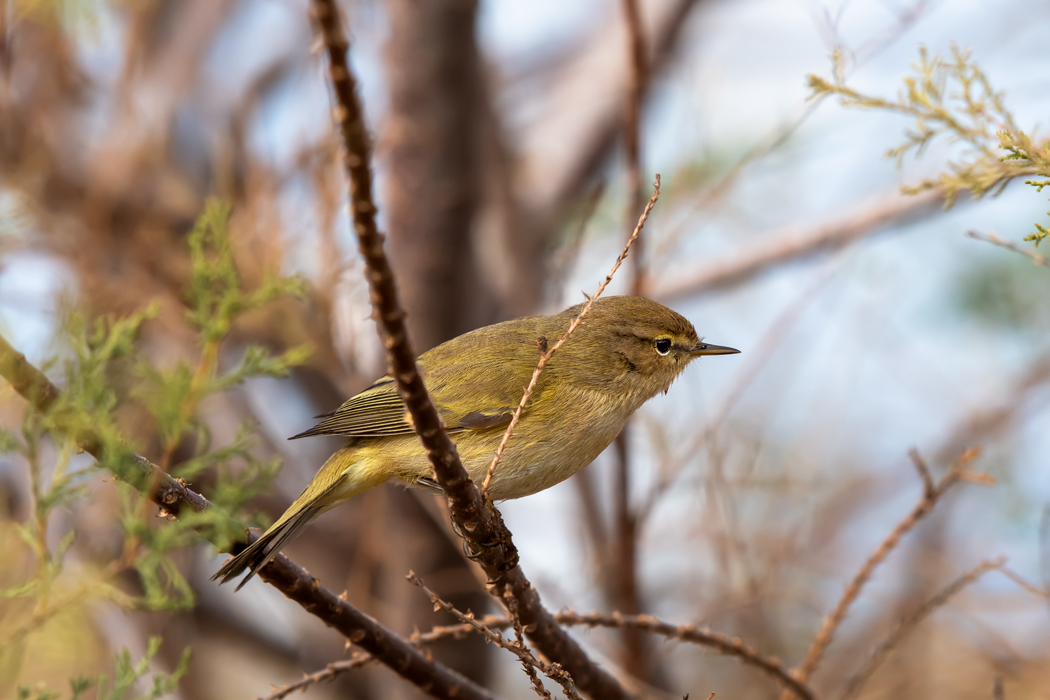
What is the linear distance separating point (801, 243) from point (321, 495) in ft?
10.2

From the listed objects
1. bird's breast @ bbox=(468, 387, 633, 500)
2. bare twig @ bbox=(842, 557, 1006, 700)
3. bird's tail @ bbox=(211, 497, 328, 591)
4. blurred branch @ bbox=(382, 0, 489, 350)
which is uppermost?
blurred branch @ bbox=(382, 0, 489, 350)

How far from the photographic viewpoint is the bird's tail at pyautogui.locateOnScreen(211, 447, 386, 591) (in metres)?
2.01

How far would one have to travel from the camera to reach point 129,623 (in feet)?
14.4

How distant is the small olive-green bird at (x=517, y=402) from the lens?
2.56 meters

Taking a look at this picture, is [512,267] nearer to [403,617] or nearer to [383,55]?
[383,55]

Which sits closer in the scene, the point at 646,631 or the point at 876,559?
the point at 646,631

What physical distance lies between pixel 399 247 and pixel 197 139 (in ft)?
8.55

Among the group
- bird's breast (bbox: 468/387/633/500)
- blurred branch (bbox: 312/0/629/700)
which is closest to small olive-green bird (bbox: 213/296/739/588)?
bird's breast (bbox: 468/387/633/500)

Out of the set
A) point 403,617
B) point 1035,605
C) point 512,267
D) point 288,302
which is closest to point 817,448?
point 1035,605

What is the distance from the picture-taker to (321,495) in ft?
8.07

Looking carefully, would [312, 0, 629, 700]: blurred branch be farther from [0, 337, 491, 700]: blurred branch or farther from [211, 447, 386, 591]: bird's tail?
[211, 447, 386, 591]: bird's tail

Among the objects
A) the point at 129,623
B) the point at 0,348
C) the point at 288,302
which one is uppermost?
the point at 288,302

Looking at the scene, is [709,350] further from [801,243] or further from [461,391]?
[801,243]

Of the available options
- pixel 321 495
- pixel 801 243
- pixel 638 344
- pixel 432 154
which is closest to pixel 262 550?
pixel 321 495
